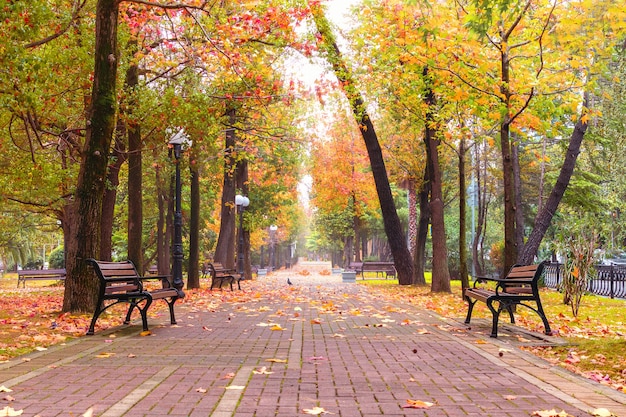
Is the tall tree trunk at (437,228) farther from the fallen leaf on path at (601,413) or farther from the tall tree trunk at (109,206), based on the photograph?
the fallen leaf on path at (601,413)

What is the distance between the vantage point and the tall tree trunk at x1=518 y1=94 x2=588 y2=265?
697 inches

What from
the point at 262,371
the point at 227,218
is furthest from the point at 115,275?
the point at 227,218

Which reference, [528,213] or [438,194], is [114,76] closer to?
[438,194]

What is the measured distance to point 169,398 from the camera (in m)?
4.59

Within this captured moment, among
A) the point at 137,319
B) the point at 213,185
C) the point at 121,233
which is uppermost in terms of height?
the point at 213,185

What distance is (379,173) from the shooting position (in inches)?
842

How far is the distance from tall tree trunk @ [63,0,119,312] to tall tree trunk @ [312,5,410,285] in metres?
9.03

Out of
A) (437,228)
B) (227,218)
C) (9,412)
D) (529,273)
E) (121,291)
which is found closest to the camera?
(9,412)

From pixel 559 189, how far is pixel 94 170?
47.0ft

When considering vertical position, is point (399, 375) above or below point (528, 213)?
below

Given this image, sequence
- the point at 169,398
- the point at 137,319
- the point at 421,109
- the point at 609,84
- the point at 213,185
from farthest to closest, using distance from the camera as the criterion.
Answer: the point at 213,185 < the point at 609,84 < the point at 421,109 < the point at 137,319 < the point at 169,398

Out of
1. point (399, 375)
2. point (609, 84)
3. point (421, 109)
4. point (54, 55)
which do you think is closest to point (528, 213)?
point (609, 84)

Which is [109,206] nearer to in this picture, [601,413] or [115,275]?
[115,275]

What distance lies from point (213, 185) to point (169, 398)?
25.8 m
